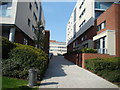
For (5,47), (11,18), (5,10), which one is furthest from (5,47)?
(5,10)

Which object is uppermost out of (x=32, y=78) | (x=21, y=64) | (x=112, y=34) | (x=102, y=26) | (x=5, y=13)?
(x=5, y=13)

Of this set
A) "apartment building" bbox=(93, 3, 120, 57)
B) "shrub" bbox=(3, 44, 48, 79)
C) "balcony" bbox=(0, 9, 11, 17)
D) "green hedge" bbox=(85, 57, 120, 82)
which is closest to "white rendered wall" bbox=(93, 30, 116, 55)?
"apartment building" bbox=(93, 3, 120, 57)

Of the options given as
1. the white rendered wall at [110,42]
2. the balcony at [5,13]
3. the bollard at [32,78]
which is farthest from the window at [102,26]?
the bollard at [32,78]

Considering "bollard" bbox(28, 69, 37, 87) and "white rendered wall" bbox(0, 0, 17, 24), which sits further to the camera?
"white rendered wall" bbox(0, 0, 17, 24)

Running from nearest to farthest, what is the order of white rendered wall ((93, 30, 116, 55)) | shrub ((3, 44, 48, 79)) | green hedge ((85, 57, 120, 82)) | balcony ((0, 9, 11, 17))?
shrub ((3, 44, 48, 79)) → green hedge ((85, 57, 120, 82)) → balcony ((0, 9, 11, 17)) → white rendered wall ((93, 30, 116, 55))

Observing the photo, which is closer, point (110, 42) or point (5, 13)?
point (5, 13)

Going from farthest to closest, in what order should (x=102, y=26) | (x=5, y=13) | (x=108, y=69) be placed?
(x=102, y=26)
(x=5, y=13)
(x=108, y=69)

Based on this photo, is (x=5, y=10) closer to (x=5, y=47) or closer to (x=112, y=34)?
(x=5, y=47)

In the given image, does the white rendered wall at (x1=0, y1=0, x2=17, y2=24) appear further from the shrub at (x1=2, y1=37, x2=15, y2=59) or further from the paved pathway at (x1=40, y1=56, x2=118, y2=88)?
the paved pathway at (x1=40, y1=56, x2=118, y2=88)

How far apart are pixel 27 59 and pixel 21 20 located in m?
11.0

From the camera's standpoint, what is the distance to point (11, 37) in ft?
53.2

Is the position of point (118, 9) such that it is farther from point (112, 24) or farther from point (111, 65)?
point (111, 65)

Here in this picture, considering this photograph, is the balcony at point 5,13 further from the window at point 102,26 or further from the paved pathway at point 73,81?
the window at point 102,26

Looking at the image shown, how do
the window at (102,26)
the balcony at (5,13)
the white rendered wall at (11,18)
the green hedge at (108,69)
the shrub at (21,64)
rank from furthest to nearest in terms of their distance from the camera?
the window at (102,26) < the white rendered wall at (11,18) < the balcony at (5,13) < the green hedge at (108,69) < the shrub at (21,64)
